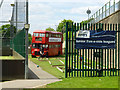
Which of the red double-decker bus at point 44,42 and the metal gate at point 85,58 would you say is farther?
the red double-decker bus at point 44,42

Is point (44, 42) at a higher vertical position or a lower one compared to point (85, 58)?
higher

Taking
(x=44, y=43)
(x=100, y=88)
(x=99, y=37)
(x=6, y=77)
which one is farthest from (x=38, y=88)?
(x=44, y=43)

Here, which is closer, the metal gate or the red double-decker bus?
the metal gate

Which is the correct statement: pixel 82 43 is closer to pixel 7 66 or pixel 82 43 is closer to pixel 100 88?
pixel 100 88

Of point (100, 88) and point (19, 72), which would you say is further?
point (19, 72)

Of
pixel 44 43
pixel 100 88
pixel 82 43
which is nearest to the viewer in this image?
pixel 100 88

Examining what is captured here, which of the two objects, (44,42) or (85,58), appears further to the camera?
(44,42)

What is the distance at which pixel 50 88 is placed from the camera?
8.65m

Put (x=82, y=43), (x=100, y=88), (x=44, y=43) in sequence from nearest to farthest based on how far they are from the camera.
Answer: (x=100, y=88), (x=82, y=43), (x=44, y=43)

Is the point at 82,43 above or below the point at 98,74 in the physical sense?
above

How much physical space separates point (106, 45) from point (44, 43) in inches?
748

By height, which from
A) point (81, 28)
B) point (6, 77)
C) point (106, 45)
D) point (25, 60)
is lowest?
point (6, 77)

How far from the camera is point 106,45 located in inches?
454

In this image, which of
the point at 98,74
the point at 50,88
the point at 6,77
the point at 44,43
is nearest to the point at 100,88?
the point at 50,88
